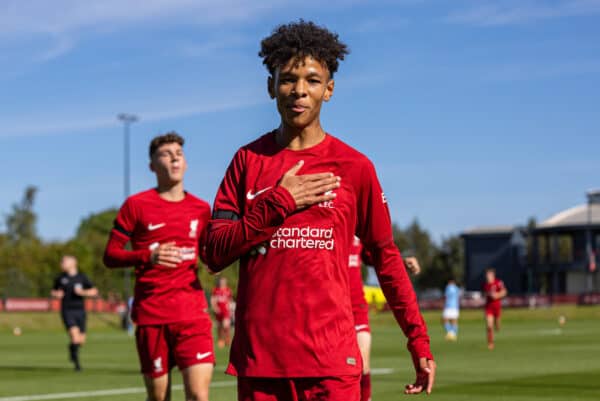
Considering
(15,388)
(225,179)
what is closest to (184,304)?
(225,179)

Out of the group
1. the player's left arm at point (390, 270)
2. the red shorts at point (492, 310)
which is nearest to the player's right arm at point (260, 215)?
the player's left arm at point (390, 270)

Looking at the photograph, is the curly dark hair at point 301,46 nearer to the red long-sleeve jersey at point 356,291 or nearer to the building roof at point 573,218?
the red long-sleeve jersey at point 356,291

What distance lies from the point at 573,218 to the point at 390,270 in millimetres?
111619

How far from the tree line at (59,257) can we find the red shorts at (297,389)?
8.86 metres

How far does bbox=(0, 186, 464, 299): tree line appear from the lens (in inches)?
2461

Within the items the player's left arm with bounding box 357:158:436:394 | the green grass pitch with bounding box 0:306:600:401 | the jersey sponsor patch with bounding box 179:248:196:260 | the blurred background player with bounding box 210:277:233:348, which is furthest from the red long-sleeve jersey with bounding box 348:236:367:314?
the blurred background player with bounding box 210:277:233:348

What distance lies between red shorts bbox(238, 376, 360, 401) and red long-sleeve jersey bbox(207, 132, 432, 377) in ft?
0.14

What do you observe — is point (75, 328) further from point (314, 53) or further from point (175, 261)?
point (314, 53)

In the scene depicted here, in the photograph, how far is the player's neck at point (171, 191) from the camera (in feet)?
31.6

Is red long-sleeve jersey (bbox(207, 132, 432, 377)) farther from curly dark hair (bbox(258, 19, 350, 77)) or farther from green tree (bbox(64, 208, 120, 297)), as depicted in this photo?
green tree (bbox(64, 208, 120, 297))

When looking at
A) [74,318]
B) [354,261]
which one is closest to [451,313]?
[74,318]

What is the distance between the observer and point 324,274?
190 inches

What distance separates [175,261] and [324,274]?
451cm

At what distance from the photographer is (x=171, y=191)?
9.65 metres
